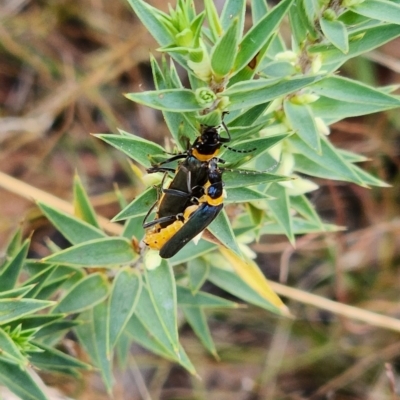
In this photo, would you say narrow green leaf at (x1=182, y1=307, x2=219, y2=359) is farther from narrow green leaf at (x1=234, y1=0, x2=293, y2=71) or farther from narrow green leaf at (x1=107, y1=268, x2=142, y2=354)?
narrow green leaf at (x1=234, y1=0, x2=293, y2=71)

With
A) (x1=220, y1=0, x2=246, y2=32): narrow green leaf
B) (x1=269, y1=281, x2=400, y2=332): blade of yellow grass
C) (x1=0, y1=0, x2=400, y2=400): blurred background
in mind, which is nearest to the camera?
(x1=220, y1=0, x2=246, y2=32): narrow green leaf

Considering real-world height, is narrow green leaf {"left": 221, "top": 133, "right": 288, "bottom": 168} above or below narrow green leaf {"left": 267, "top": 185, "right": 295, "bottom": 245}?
above

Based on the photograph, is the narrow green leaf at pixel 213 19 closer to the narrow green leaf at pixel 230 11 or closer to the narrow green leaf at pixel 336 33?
the narrow green leaf at pixel 230 11

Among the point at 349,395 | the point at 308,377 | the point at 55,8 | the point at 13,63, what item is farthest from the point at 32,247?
the point at 349,395

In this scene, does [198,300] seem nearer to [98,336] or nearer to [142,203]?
[98,336]

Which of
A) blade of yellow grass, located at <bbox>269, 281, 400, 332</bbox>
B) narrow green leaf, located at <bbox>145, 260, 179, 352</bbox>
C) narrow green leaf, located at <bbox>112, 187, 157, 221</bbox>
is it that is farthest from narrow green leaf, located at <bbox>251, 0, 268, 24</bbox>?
blade of yellow grass, located at <bbox>269, 281, 400, 332</bbox>

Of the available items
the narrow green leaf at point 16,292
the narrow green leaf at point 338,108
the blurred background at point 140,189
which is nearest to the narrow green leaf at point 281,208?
the narrow green leaf at point 338,108
